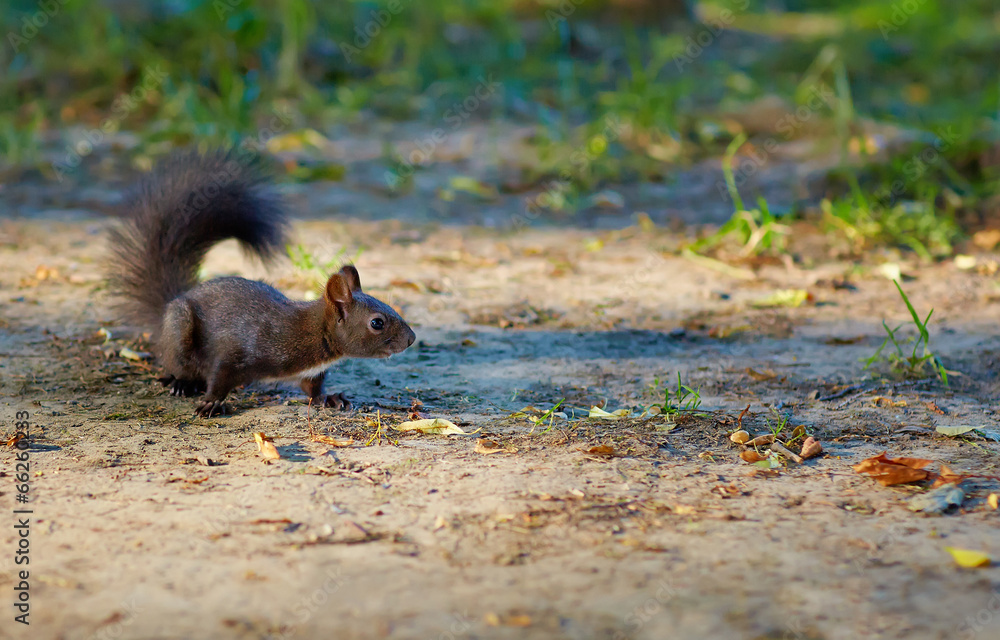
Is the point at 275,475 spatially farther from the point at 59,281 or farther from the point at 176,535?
the point at 59,281

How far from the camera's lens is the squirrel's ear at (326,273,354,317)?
12.2 ft

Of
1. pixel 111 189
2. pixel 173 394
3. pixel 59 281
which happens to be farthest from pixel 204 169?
pixel 111 189

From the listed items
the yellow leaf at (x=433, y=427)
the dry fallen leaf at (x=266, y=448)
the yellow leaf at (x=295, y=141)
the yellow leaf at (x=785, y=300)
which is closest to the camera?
the dry fallen leaf at (x=266, y=448)

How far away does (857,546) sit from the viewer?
8.70ft

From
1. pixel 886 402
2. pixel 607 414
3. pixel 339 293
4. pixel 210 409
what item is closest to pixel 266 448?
Result: pixel 210 409

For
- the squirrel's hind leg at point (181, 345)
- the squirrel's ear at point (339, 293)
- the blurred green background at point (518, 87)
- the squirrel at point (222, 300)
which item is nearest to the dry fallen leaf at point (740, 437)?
the squirrel at point (222, 300)

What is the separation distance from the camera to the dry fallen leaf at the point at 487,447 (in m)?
3.33

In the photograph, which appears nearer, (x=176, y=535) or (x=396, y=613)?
(x=396, y=613)

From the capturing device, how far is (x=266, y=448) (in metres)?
3.28

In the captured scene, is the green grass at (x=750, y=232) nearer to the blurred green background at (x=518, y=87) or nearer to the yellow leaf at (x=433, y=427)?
the blurred green background at (x=518, y=87)

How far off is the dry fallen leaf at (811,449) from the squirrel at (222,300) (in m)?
1.50

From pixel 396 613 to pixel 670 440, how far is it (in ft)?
4.81

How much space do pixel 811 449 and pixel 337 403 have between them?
5.73ft

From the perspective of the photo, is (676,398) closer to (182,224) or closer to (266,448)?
(266,448)
